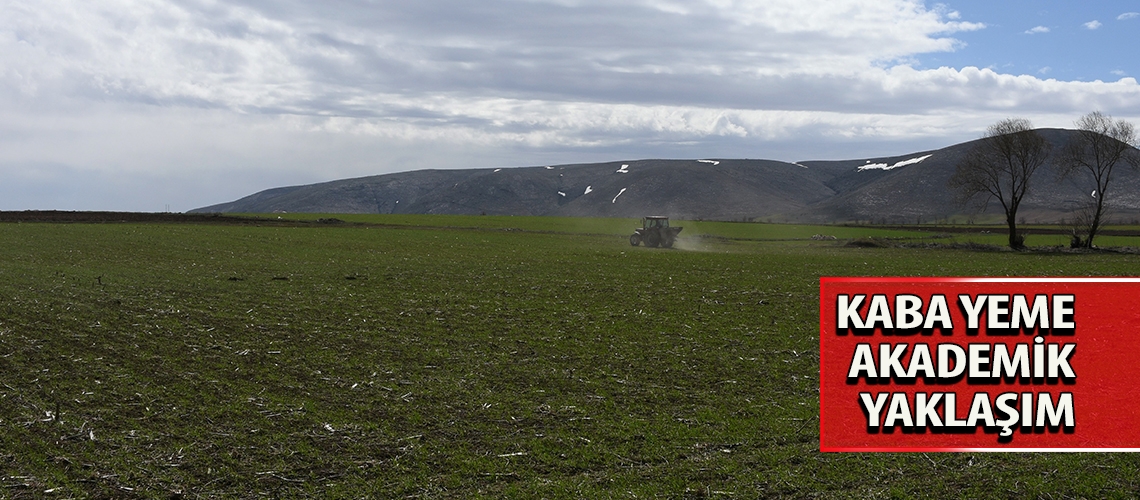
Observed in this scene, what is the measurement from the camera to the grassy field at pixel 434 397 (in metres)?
9.91

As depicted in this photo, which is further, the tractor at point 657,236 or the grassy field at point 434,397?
the tractor at point 657,236

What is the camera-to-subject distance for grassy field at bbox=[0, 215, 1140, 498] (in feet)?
32.5

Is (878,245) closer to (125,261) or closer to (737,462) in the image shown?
(125,261)

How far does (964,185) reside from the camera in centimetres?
7212

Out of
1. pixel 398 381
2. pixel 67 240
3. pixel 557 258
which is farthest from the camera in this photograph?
pixel 67 240

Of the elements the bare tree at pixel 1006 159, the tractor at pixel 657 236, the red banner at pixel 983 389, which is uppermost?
the bare tree at pixel 1006 159

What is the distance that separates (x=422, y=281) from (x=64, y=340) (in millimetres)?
13176

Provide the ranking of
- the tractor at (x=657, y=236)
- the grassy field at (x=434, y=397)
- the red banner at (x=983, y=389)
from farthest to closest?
1. the tractor at (x=657, y=236)
2. the red banner at (x=983, y=389)
3. the grassy field at (x=434, y=397)

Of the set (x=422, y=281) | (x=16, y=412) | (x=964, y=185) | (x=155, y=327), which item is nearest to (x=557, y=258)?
(x=422, y=281)

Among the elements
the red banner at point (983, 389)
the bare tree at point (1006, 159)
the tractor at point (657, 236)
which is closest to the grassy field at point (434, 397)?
the red banner at point (983, 389)

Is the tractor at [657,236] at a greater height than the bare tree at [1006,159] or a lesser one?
lesser

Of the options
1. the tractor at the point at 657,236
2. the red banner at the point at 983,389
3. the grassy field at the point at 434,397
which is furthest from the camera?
the tractor at the point at 657,236

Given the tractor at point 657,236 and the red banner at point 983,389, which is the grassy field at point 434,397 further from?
the tractor at point 657,236

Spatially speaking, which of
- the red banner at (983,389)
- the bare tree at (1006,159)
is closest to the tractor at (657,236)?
the bare tree at (1006,159)
